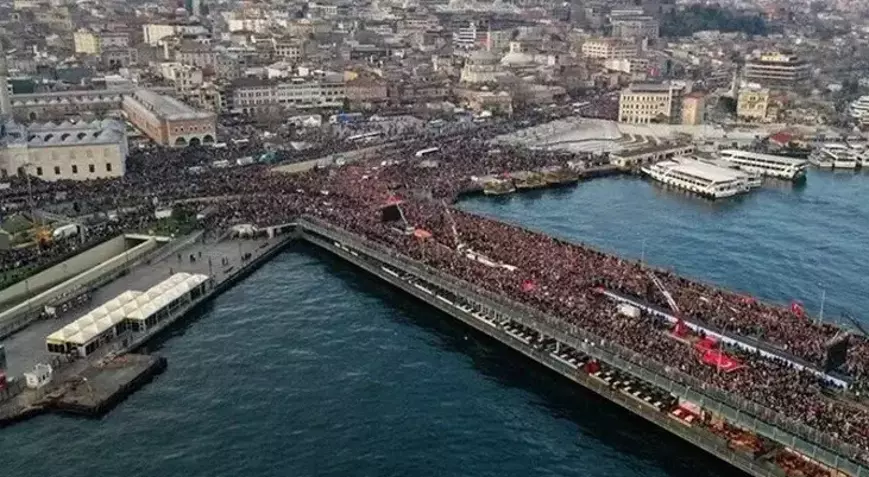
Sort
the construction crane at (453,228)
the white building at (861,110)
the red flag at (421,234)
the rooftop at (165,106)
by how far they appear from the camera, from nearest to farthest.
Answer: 1. the construction crane at (453,228)
2. the red flag at (421,234)
3. the rooftop at (165,106)
4. the white building at (861,110)

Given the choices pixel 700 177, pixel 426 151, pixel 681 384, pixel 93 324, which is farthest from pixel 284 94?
pixel 681 384

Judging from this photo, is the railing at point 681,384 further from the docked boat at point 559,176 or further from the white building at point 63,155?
the white building at point 63,155

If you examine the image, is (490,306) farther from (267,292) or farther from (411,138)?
(411,138)

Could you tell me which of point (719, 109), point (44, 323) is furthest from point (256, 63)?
point (44, 323)

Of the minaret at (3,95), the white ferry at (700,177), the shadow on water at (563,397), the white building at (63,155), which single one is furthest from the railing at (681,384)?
the minaret at (3,95)

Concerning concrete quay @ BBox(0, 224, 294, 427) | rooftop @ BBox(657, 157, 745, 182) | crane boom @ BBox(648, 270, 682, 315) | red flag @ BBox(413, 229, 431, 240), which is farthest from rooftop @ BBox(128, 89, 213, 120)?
crane boom @ BBox(648, 270, 682, 315)

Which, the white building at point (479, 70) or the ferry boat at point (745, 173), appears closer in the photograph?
the ferry boat at point (745, 173)
